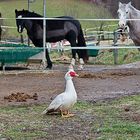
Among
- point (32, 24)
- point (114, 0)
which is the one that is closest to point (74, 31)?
point (32, 24)

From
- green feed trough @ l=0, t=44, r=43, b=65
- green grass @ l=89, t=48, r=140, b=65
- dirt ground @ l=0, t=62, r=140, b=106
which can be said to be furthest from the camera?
green grass @ l=89, t=48, r=140, b=65


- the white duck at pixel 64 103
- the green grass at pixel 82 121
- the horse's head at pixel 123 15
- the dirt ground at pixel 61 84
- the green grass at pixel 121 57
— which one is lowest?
the green grass at pixel 121 57

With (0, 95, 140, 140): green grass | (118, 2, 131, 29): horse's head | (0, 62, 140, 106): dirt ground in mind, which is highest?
(118, 2, 131, 29): horse's head

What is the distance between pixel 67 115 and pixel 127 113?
0.92m

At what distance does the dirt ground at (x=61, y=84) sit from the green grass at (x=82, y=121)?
0.88 metres

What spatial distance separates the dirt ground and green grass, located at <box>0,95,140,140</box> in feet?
2.90

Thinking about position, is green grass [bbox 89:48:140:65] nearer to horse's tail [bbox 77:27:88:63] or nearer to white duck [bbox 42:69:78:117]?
horse's tail [bbox 77:27:88:63]

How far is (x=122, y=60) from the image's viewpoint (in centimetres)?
2294

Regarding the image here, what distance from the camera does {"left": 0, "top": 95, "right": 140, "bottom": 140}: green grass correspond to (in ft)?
24.7

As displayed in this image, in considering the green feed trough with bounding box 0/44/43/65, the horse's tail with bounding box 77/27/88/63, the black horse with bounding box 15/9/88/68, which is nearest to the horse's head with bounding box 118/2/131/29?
the black horse with bounding box 15/9/88/68

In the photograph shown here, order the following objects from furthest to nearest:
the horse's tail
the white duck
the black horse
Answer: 1. the horse's tail
2. the black horse
3. the white duck

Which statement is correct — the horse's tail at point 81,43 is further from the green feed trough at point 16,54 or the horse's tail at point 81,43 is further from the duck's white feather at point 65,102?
the duck's white feather at point 65,102

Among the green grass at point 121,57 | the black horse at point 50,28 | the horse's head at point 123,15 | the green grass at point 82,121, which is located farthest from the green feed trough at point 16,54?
the green grass at point 82,121

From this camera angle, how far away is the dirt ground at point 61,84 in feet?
37.1
